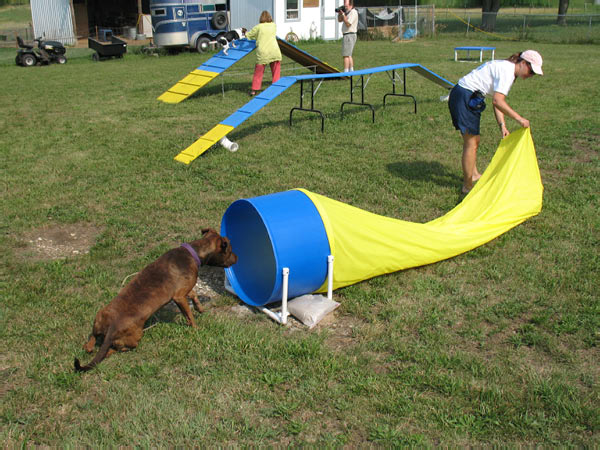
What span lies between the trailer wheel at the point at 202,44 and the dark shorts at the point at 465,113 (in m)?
17.4

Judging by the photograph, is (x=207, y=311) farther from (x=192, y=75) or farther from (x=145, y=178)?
(x=192, y=75)

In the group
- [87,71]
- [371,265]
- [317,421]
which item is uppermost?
[87,71]

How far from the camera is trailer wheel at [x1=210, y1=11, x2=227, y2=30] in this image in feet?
71.0

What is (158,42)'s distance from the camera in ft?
70.4

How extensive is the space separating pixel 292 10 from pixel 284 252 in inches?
945

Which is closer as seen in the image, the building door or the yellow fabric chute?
the yellow fabric chute

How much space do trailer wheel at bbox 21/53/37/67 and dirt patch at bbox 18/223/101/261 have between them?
1646 cm

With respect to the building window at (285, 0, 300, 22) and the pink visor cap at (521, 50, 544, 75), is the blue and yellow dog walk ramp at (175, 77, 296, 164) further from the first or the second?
the building window at (285, 0, 300, 22)

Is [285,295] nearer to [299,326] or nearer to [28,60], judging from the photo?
[299,326]

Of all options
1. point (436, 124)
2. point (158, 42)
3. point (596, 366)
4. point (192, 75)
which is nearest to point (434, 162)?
point (436, 124)

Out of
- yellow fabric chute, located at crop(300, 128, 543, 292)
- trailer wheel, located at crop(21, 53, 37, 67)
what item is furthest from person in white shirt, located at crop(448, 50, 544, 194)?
trailer wheel, located at crop(21, 53, 37, 67)

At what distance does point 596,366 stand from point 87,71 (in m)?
17.9

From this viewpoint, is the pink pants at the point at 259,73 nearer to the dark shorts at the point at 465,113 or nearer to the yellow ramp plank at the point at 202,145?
the yellow ramp plank at the point at 202,145

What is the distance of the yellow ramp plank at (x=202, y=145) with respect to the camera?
7801 mm
